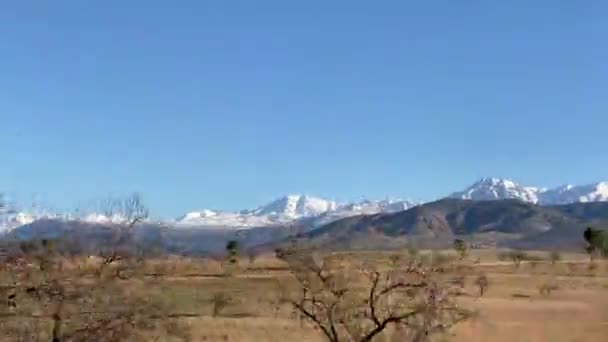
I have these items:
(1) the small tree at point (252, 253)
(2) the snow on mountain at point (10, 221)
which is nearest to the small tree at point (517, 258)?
(1) the small tree at point (252, 253)

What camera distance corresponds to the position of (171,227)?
23.3 metres

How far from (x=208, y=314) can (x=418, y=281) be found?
3329cm

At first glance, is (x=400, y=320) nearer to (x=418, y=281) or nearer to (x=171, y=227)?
(x=418, y=281)

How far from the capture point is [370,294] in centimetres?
2189

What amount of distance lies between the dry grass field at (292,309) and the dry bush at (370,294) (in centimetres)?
80

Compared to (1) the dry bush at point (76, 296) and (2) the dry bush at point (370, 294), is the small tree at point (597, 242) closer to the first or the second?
(2) the dry bush at point (370, 294)

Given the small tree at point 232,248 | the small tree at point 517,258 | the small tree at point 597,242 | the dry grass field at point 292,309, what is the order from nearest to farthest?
the dry grass field at point 292,309
the small tree at point 232,248
the small tree at point 517,258
the small tree at point 597,242

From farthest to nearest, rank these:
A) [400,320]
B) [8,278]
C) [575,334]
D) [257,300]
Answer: [257,300]
[575,334]
[400,320]
[8,278]

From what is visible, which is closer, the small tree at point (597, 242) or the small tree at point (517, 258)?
the small tree at point (517, 258)

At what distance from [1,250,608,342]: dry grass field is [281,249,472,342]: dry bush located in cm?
80

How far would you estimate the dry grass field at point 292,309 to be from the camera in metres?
31.6

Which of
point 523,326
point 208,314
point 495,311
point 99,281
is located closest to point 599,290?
point 495,311

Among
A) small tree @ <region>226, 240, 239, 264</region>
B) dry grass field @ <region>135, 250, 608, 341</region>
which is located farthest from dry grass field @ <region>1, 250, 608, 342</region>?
small tree @ <region>226, 240, 239, 264</region>

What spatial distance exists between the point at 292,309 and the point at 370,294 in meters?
21.1
